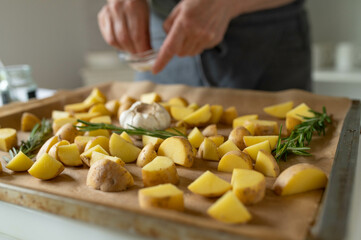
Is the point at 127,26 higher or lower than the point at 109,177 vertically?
higher

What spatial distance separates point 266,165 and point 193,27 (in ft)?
2.43

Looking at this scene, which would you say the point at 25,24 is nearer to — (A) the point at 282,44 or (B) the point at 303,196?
(A) the point at 282,44

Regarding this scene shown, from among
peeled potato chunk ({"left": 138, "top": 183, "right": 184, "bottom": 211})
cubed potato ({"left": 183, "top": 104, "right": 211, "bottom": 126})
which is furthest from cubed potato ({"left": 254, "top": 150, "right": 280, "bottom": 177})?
cubed potato ({"left": 183, "top": 104, "right": 211, "bottom": 126})

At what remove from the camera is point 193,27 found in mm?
1400

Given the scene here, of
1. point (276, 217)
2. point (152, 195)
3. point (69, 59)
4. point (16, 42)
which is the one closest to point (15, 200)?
point (152, 195)

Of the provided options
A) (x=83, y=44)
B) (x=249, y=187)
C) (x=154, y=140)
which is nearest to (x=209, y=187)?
(x=249, y=187)

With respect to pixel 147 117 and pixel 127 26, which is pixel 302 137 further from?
pixel 127 26

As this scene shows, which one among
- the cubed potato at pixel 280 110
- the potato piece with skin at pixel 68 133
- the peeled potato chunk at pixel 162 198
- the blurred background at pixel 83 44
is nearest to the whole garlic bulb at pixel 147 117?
the potato piece with skin at pixel 68 133

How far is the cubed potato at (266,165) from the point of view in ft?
2.65

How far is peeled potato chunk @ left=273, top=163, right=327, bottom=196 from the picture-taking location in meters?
0.70

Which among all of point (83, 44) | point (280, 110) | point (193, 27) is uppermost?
point (193, 27)

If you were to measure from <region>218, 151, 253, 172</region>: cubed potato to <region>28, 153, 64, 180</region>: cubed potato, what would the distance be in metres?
0.36

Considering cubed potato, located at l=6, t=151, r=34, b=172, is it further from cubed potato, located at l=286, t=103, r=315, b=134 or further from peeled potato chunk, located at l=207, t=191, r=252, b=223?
cubed potato, located at l=286, t=103, r=315, b=134

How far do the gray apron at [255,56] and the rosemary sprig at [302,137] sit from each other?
663 mm
